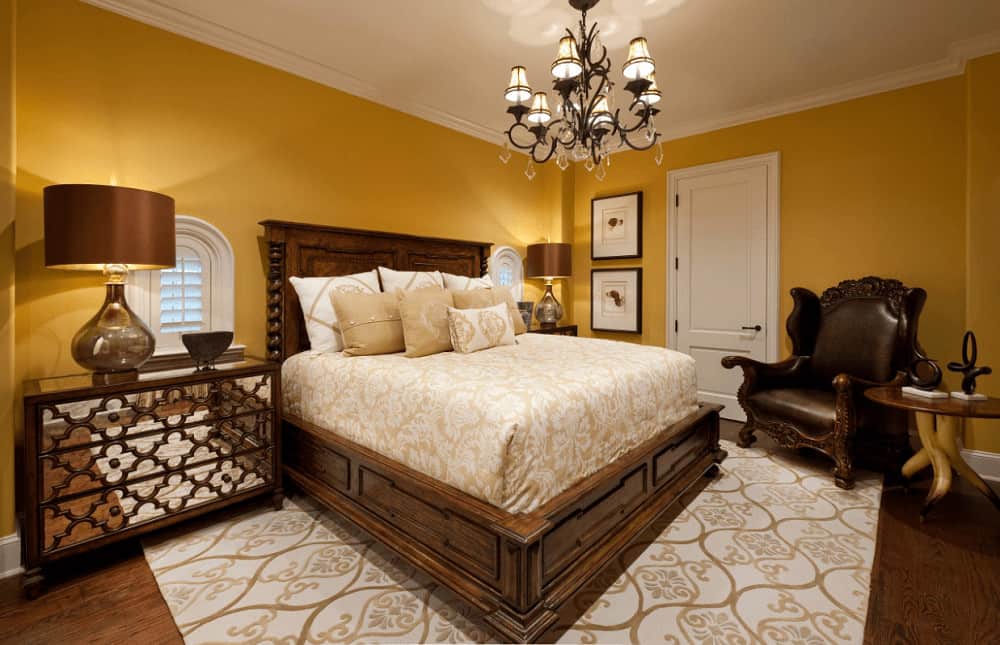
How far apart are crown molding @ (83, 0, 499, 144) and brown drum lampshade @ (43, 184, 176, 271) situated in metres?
1.23

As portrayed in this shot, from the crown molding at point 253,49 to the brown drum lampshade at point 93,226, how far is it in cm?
123

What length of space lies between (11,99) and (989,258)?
17.6ft

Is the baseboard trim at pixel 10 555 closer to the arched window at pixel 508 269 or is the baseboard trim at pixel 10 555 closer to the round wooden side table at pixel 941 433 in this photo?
the arched window at pixel 508 269

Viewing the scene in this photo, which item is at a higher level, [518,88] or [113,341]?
[518,88]

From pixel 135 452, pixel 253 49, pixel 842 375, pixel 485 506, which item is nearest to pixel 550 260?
pixel 842 375

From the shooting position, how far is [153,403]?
204 centimetres

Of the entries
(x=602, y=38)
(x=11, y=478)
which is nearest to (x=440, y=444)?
(x=11, y=478)

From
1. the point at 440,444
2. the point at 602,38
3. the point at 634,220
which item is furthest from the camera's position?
the point at 634,220

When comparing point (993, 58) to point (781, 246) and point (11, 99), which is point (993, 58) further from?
point (11, 99)

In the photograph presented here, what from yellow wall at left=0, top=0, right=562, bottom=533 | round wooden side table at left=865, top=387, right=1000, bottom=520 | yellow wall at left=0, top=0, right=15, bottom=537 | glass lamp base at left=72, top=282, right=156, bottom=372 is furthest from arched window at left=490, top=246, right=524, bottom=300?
yellow wall at left=0, top=0, right=15, bottom=537

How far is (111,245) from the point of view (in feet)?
6.42

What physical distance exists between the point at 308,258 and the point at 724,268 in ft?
11.8

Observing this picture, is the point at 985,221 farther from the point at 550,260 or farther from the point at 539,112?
the point at 550,260

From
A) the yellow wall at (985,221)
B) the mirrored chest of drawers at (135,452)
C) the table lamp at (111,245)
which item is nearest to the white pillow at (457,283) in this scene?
the mirrored chest of drawers at (135,452)
